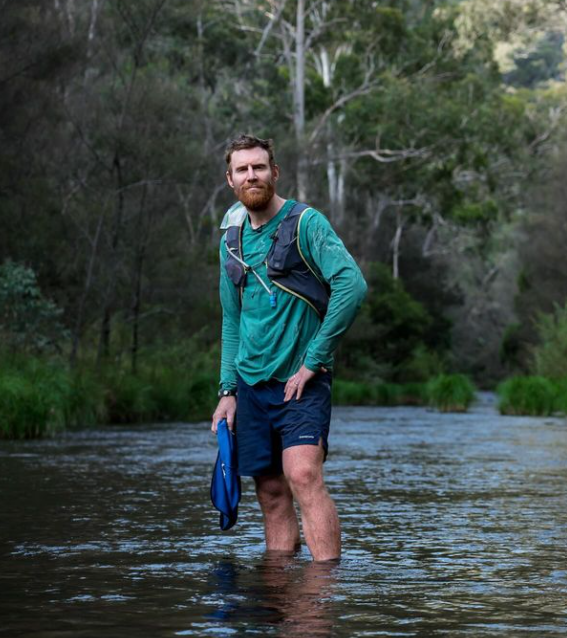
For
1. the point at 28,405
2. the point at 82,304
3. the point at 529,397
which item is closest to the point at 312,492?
the point at 28,405

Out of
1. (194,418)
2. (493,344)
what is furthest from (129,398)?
(493,344)

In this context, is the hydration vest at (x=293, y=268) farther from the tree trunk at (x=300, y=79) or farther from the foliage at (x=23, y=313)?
the tree trunk at (x=300, y=79)

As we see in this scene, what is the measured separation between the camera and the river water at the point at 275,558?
4.84m

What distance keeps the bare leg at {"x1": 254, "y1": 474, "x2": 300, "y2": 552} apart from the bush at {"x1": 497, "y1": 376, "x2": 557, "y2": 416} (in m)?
22.1

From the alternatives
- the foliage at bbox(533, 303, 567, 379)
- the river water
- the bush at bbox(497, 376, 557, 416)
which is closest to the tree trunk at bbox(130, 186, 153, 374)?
the bush at bbox(497, 376, 557, 416)

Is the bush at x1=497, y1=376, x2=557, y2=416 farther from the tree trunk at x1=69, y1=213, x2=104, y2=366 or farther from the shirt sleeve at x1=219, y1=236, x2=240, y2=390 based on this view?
the shirt sleeve at x1=219, y1=236, x2=240, y2=390

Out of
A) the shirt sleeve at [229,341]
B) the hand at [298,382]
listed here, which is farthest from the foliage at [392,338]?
the hand at [298,382]

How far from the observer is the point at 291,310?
6.18 metres

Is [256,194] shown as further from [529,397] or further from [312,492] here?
[529,397]

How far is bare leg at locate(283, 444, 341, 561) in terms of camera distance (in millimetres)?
5953

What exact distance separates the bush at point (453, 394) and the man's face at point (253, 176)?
26.8 meters

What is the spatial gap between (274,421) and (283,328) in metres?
0.40

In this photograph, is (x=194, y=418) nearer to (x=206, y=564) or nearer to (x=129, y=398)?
(x=129, y=398)

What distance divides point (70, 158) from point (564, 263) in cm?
2794
